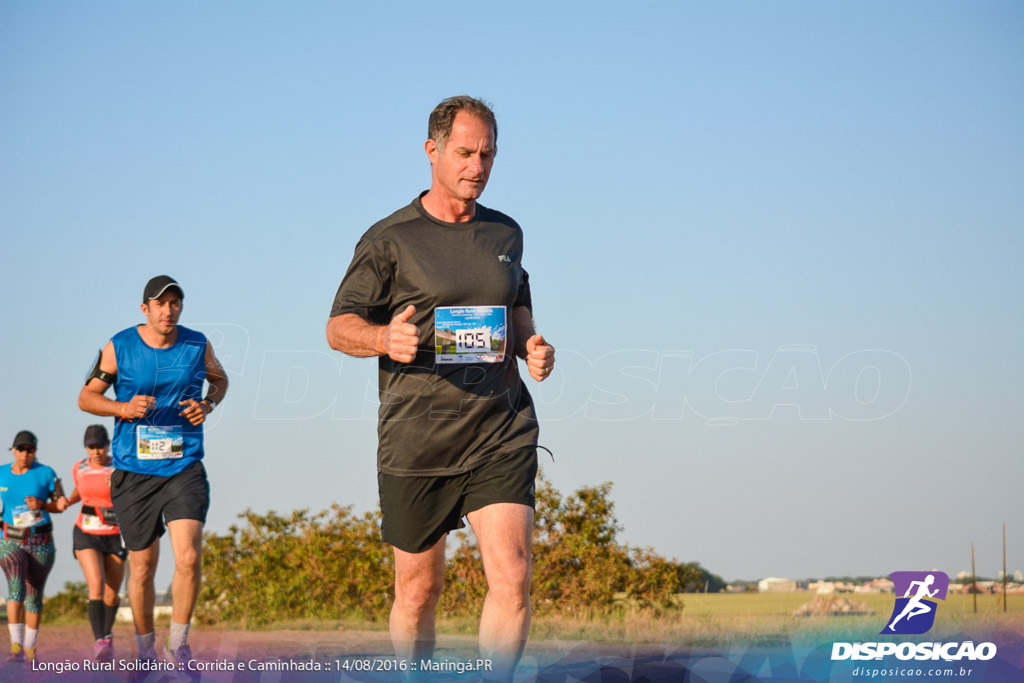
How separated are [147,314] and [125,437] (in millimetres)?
787

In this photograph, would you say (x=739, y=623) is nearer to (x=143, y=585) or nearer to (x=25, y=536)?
(x=143, y=585)

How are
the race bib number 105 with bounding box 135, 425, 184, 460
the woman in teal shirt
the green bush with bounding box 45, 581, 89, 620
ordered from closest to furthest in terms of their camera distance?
1. the race bib number 105 with bounding box 135, 425, 184, 460
2. the woman in teal shirt
3. the green bush with bounding box 45, 581, 89, 620

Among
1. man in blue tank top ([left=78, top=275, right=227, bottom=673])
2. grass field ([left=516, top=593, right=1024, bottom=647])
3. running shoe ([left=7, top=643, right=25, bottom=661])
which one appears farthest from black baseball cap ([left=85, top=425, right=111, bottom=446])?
grass field ([left=516, top=593, right=1024, bottom=647])

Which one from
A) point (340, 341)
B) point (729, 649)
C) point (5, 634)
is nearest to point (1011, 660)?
point (729, 649)

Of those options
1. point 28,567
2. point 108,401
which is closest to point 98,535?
point 28,567

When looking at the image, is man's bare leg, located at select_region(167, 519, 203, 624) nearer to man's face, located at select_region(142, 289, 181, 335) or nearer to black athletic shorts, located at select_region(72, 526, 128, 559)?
man's face, located at select_region(142, 289, 181, 335)

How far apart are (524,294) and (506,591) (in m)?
1.44

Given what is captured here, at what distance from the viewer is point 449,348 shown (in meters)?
4.43

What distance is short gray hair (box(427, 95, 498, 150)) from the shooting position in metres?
4.57

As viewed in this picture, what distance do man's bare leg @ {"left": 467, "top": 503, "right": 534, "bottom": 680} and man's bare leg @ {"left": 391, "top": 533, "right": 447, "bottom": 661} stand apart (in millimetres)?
352

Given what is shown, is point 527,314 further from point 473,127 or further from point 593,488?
point 593,488

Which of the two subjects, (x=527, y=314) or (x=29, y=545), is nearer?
(x=527, y=314)

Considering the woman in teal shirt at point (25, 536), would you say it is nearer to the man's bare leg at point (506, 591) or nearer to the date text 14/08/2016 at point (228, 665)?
the date text 14/08/2016 at point (228, 665)

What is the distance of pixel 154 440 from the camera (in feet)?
21.7
